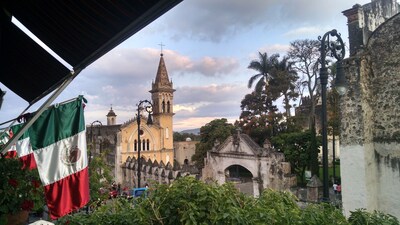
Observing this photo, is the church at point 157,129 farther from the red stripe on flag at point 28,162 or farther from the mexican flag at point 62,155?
the mexican flag at point 62,155

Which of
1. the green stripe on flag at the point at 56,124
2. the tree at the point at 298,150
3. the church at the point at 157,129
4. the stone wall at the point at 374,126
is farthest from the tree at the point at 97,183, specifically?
the church at the point at 157,129

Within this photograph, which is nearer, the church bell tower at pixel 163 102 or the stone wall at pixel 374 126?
the stone wall at pixel 374 126

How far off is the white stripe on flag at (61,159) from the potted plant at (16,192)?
0.49 ft

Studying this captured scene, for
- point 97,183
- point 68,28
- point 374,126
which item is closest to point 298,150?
point 374,126

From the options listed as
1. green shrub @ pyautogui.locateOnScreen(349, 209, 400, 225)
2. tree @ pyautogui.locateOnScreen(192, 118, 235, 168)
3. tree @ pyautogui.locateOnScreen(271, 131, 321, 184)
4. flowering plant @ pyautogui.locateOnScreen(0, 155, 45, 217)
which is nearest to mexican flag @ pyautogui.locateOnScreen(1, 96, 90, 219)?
flowering plant @ pyautogui.locateOnScreen(0, 155, 45, 217)

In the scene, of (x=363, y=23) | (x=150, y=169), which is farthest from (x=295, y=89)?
(x=363, y=23)

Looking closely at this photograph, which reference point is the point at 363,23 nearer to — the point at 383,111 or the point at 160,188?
the point at 383,111

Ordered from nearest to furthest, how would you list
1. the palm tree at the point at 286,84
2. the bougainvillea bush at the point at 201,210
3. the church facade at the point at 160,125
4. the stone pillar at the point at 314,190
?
the bougainvillea bush at the point at 201,210, the stone pillar at the point at 314,190, the palm tree at the point at 286,84, the church facade at the point at 160,125

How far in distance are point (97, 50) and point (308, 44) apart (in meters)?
33.9

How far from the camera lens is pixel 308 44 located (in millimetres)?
34656

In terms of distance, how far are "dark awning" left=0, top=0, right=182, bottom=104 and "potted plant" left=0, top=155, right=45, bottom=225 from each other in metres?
1.25

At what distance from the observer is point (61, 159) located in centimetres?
410

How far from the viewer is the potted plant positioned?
3473 millimetres

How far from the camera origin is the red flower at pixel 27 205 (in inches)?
143
